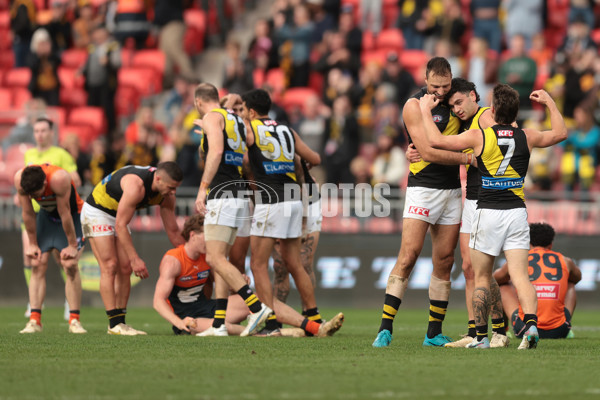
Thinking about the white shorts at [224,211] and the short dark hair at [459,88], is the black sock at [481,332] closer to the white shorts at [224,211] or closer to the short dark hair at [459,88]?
the short dark hair at [459,88]

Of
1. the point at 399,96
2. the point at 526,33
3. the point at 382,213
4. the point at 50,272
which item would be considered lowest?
the point at 50,272

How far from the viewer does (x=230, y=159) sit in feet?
34.4

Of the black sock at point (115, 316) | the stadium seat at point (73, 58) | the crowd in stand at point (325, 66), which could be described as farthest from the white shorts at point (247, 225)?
the stadium seat at point (73, 58)

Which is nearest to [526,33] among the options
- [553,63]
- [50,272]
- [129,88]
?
[553,63]

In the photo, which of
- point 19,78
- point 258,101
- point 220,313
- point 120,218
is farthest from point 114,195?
point 19,78

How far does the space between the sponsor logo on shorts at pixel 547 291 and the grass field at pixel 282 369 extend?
1.69 feet

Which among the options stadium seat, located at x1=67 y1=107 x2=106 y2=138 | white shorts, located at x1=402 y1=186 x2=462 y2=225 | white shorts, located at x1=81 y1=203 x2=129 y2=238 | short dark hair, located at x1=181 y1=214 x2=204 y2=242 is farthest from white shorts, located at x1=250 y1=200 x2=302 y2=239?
stadium seat, located at x1=67 y1=107 x2=106 y2=138

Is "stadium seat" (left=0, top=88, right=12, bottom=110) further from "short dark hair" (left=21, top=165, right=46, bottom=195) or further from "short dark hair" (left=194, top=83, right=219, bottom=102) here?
"short dark hair" (left=194, top=83, right=219, bottom=102)

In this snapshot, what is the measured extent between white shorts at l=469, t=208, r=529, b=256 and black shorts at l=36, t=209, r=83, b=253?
5.13m

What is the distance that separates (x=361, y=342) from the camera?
948cm

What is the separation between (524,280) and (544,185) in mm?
8015

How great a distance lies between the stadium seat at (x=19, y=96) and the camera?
2267 cm

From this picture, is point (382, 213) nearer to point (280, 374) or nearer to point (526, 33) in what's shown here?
point (526, 33)

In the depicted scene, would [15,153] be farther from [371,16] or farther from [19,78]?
[371,16]
